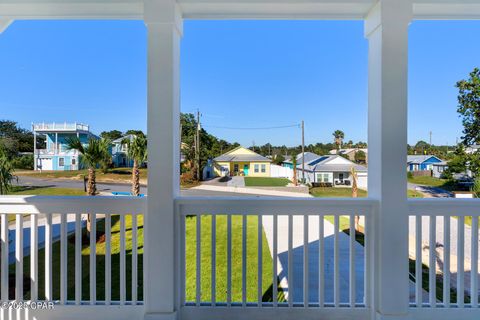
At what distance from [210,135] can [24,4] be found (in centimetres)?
163

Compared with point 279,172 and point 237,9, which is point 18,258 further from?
point 237,9

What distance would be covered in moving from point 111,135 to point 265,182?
134cm

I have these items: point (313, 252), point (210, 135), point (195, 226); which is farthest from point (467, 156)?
point (195, 226)

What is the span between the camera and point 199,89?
204 cm

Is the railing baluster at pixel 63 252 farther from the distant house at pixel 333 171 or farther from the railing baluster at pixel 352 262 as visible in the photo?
the railing baluster at pixel 352 262

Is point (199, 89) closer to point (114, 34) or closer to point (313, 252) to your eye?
point (114, 34)

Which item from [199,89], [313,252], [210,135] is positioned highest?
[199,89]

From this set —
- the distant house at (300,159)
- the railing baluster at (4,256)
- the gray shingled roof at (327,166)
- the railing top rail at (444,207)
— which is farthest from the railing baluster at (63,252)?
the railing top rail at (444,207)

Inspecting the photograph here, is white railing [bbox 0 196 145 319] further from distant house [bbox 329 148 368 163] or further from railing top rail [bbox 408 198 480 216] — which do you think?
railing top rail [bbox 408 198 480 216]

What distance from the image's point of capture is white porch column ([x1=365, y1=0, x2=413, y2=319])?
163cm

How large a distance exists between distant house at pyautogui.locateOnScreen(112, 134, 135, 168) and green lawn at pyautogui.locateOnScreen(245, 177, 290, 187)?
954 mm

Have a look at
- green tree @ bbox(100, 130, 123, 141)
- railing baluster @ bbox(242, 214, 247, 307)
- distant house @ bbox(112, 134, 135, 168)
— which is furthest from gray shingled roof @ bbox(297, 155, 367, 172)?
green tree @ bbox(100, 130, 123, 141)

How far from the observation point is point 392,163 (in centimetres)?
165

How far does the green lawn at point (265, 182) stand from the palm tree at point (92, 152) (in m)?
1.22
